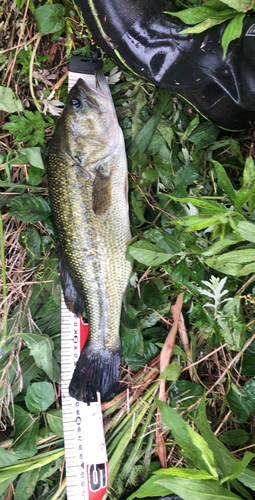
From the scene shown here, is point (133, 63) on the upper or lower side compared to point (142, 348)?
upper

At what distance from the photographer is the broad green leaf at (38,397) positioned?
6.26 feet

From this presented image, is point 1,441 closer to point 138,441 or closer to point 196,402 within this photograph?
point 138,441

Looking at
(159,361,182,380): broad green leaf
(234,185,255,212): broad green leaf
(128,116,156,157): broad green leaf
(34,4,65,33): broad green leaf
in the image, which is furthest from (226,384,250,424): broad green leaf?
(34,4,65,33): broad green leaf

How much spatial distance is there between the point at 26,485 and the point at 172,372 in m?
1.19

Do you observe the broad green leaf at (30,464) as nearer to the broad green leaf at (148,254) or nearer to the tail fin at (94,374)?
the tail fin at (94,374)

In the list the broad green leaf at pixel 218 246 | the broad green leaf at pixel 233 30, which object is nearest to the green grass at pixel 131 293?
the broad green leaf at pixel 218 246

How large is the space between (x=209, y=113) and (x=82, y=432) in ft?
6.83

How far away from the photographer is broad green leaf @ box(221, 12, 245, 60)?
1.37 meters

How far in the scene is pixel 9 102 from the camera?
1.95 meters

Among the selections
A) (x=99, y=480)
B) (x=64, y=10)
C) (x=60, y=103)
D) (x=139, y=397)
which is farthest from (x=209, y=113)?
(x=99, y=480)

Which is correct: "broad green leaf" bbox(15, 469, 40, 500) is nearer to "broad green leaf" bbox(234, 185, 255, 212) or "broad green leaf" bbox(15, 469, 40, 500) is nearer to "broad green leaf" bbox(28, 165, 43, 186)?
"broad green leaf" bbox(28, 165, 43, 186)

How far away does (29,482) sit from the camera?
192 centimetres

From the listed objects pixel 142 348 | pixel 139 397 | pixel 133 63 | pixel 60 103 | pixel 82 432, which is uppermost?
pixel 133 63

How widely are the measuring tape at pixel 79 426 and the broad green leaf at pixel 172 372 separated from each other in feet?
1.53
